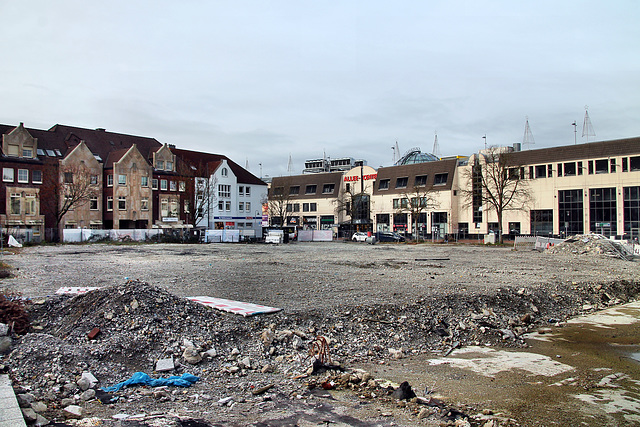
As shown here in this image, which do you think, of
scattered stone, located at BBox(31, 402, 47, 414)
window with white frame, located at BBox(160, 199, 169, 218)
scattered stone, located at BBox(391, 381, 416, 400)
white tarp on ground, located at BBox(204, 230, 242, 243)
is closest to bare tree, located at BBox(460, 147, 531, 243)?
white tarp on ground, located at BBox(204, 230, 242, 243)

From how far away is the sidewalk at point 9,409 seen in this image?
5016mm

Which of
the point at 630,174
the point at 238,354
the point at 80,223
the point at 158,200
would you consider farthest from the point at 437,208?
the point at 238,354

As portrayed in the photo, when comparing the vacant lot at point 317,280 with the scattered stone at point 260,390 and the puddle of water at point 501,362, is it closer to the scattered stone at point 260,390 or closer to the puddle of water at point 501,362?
the puddle of water at point 501,362

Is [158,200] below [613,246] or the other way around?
the other way around

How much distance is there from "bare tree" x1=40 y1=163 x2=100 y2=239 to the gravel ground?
135 ft

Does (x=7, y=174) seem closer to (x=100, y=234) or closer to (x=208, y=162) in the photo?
(x=100, y=234)

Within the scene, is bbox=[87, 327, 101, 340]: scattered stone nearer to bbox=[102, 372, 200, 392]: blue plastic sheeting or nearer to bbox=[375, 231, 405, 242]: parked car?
bbox=[102, 372, 200, 392]: blue plastic sheeting

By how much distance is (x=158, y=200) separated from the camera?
6806 centimetres

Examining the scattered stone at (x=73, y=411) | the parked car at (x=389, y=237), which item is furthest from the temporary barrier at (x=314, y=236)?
the scattered stone at (x=73, y=411)

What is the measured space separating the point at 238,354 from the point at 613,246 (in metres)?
32.7

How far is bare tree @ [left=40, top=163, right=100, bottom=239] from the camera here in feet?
176

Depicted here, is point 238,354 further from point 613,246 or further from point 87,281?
point 613,246

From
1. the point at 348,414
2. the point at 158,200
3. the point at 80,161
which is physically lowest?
the point at 348,414

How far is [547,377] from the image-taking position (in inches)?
308
